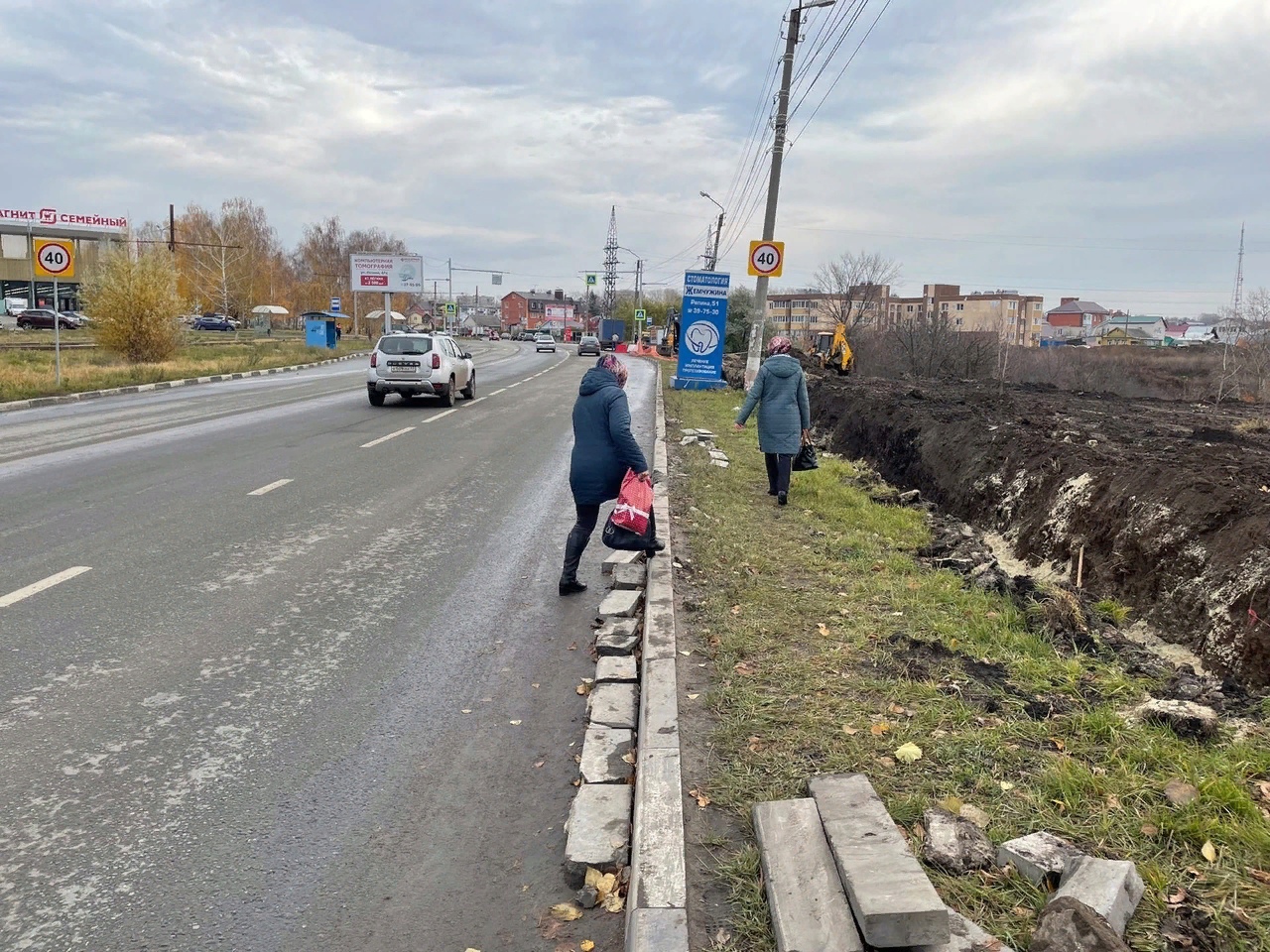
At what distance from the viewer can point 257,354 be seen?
136 ft

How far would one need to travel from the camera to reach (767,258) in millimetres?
19375

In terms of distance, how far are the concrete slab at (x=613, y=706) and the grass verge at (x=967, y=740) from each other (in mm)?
389

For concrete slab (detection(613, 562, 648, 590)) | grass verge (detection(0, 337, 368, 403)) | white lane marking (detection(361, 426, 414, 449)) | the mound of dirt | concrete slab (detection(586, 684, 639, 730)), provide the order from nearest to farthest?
concrete slab (detection(586, 684, 639, 730)), the mound of dirt, concrete slab (detection(613, 562, 648, 590)), white lane marking (detection(361, 426, 414, 449)), grass verge (detection(0, 337, 368, 403))

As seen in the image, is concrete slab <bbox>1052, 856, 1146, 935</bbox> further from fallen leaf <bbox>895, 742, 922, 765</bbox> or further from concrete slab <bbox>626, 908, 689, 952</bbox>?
concrete slab <bbox>626, 908, 689, 952</bbox>

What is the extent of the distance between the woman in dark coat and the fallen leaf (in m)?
3.15

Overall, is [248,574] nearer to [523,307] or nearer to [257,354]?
[257,354]

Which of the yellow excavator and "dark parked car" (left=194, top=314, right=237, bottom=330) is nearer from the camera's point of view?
the yellow excavator

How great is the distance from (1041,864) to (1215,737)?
59.5 inches

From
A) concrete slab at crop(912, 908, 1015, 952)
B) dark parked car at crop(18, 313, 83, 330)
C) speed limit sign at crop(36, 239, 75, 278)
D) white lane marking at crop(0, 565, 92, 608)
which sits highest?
speed limit sign at crop(36, 239, 75, 278)

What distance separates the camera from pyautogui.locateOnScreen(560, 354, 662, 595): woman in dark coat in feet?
21.3

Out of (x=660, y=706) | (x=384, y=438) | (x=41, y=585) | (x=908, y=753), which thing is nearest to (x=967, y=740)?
(x=908, y=753)

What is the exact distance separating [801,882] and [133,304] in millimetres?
37998

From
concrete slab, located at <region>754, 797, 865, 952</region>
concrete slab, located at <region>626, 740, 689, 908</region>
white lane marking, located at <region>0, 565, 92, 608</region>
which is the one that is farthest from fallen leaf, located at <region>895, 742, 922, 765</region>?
white lane marking, located at <region>0, 565, 92, 608</region>

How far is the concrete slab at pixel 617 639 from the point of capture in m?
5.13
